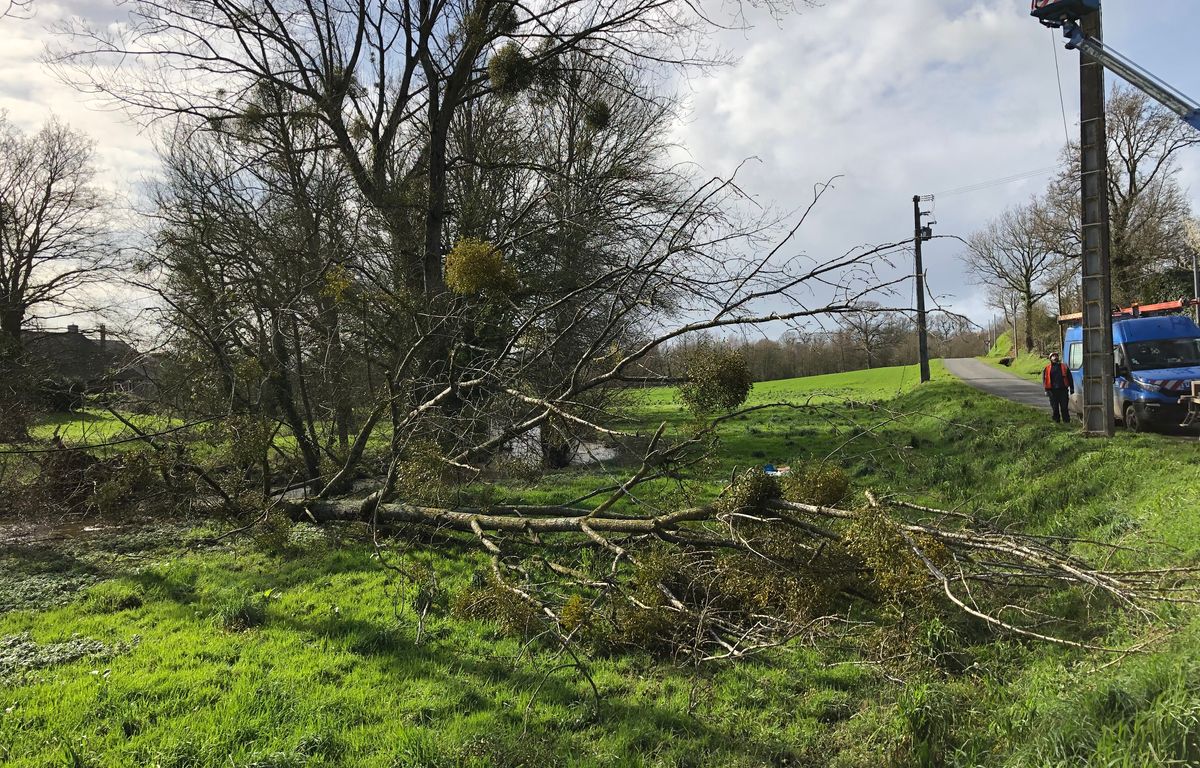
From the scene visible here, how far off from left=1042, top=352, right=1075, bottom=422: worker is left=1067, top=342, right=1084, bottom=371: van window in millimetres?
1322

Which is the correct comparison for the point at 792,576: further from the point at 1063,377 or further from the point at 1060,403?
the point at 1060,403

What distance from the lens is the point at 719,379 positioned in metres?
3.60

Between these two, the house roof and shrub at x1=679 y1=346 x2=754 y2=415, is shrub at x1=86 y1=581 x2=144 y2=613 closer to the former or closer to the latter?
the house roof

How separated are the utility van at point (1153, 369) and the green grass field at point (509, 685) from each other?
5.14m

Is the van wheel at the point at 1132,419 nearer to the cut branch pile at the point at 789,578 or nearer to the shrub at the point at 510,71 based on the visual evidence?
the cut branch pile at the point at 789,578

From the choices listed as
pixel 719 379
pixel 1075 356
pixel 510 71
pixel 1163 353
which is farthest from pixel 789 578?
pixel 1075 356

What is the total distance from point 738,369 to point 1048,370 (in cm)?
1159

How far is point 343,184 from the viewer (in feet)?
35.4

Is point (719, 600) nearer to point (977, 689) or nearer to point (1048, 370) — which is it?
point (977, 689)

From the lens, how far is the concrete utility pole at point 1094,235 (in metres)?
9.12

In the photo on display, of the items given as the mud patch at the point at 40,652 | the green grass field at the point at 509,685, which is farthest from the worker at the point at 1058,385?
the mud patch at the point at 40,652

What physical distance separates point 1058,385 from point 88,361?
1830cm

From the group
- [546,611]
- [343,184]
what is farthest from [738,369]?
[343,184]

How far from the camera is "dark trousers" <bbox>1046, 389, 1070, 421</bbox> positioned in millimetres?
11805
